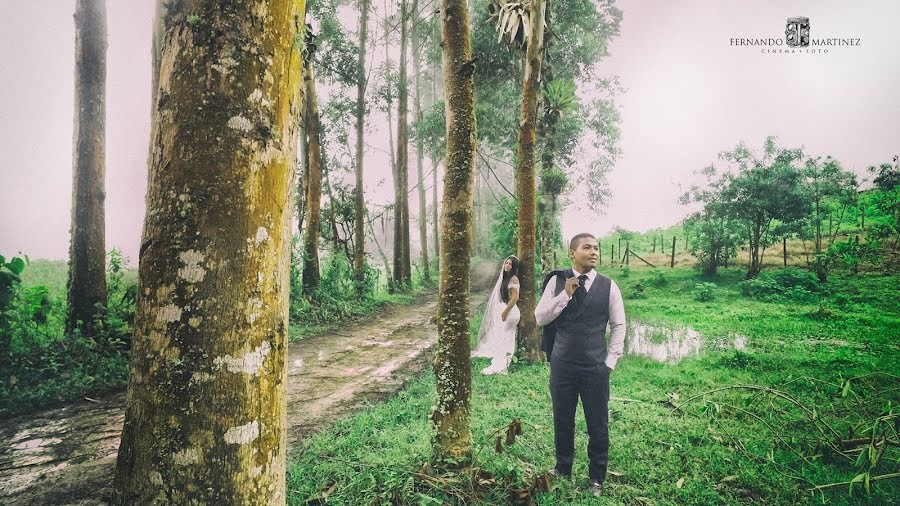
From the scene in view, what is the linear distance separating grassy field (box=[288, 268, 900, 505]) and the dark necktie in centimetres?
129

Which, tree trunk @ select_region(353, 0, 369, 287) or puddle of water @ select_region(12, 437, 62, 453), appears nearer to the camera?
puddle of water @ select_region(12, 437, 62, 453)

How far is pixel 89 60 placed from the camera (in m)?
6.32

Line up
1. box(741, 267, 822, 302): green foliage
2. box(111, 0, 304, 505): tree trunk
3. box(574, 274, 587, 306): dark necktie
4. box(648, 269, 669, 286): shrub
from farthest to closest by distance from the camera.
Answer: box(648, 269, 669, 286): shrub
box(741, 267, 822, 302): green foliage
box(574, 274, 587, 306): dark necktie
box(111, 0, 304, 505): tree trunk

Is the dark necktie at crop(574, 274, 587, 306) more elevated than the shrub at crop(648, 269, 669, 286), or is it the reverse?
the dark necktie at crop(574, 274, 587, 306)

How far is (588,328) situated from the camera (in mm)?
3391

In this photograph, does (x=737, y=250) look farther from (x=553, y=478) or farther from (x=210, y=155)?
(x=210, y=155)

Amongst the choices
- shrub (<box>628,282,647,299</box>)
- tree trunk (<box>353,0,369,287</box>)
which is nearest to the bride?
tree trunk (<box>353,0,369,287</box>)

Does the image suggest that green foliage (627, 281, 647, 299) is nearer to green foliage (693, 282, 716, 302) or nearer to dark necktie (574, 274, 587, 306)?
green foliage (693, 282, 716, 302)

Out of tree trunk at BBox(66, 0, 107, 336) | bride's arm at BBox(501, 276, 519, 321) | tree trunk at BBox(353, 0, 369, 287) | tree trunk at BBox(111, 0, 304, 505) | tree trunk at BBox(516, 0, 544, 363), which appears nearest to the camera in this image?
tree trunk at BBox(111, 0, 304, 505)

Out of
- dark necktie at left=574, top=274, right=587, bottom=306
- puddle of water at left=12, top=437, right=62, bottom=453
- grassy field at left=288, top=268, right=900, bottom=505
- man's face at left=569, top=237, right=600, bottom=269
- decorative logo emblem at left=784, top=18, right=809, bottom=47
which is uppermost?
decorative logo emblem at left=784, top=18, right=809, bottom=47

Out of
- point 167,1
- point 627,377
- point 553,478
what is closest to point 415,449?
point 553,478

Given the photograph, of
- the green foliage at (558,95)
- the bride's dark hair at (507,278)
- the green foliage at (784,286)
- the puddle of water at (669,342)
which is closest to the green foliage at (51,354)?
the bride's dark hair at (507,278)

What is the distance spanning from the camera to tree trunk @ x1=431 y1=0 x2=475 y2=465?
319cm

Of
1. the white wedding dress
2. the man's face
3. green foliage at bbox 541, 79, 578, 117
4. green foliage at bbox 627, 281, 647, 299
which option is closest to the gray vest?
the man's face
